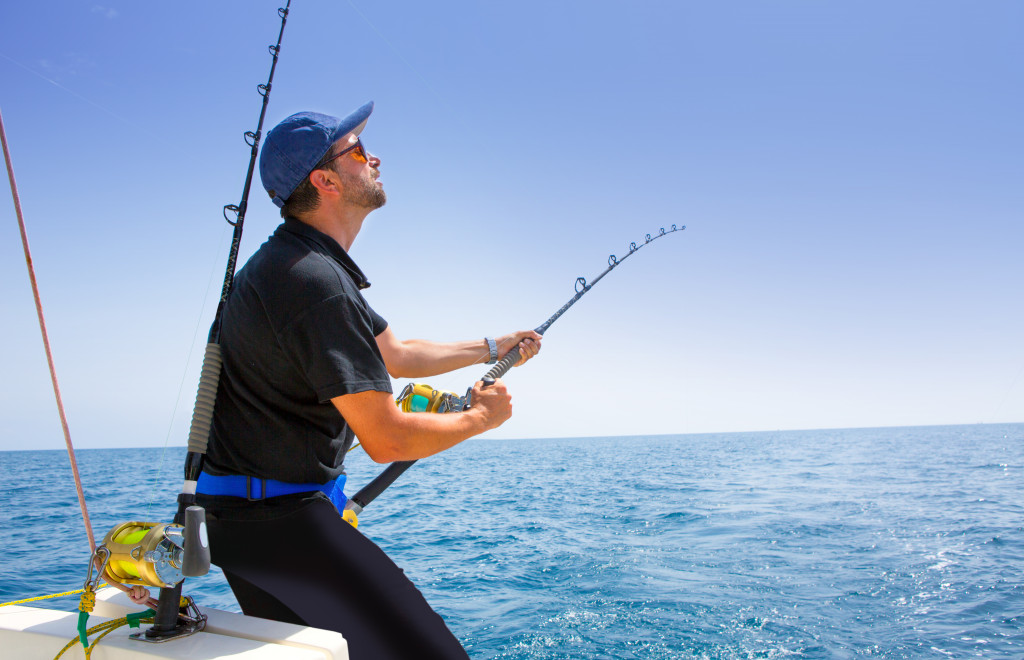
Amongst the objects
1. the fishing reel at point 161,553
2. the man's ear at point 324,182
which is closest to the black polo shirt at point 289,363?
the man's ear at point 324,182

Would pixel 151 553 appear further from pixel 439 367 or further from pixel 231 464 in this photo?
pixel 439 367

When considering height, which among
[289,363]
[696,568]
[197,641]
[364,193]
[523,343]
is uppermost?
[364,193]

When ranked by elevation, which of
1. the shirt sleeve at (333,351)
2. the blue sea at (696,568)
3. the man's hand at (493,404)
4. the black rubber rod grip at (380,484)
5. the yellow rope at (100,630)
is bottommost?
the blue sea at (696,568)

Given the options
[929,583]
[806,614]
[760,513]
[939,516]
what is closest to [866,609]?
[806,614]

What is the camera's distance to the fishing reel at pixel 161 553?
117 cm

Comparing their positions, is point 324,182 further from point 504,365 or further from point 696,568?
point 696,568

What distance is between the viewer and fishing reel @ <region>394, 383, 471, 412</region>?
6.64ft

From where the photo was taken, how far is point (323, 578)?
1.43 meters

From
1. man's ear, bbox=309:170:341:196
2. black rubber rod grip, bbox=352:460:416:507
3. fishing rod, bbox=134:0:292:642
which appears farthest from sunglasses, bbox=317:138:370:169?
black rubber rod grip, bbox=352:460:416:507

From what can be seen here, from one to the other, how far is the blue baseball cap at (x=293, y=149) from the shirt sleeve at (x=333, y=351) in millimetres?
461

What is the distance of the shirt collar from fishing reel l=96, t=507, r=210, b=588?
2.31 feet

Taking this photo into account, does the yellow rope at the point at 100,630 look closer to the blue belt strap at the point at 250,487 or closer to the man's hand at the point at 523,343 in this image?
the blue belt strap at the point at 250,487

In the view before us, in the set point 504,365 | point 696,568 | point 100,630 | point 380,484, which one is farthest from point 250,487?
point 696,568

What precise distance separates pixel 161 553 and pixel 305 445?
37cm
